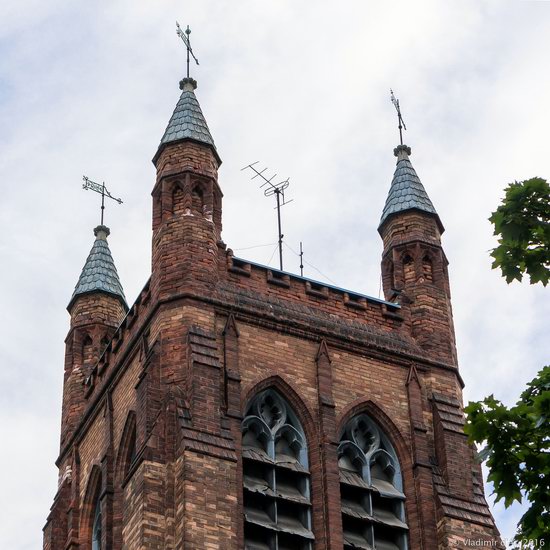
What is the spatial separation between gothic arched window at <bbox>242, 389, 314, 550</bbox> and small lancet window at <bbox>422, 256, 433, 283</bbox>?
5.54m

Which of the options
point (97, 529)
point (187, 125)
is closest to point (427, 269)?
point (187, 125)

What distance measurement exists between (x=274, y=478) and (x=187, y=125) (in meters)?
8.84

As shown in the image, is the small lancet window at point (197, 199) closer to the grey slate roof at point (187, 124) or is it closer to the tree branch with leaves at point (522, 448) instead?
the grey slate roof at point (187, 124)

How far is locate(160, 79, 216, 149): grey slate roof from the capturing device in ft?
118

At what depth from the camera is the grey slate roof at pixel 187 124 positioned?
118ft

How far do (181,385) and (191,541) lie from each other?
3778 millimetres

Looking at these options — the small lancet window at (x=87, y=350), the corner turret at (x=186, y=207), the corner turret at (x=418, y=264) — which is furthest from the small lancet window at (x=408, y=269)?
the small lancet window at (x=87, y=350)

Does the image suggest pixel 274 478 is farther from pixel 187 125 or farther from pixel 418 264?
pixel 187 125

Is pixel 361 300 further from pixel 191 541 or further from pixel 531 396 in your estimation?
pixel 531 396

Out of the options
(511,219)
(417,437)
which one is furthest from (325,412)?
(511,219)

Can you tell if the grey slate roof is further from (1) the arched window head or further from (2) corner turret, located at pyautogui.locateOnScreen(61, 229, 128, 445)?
(1) the arched window head

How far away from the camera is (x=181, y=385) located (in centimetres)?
3147

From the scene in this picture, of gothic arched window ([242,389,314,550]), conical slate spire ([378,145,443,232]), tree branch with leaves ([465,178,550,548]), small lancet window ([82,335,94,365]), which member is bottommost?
tree branch with leaves ([465,178,550,548])

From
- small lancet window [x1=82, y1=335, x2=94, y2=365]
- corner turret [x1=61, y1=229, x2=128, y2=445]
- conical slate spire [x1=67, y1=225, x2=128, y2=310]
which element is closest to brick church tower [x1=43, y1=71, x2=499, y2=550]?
corner turret [x1=61, y1=229, x2=128, y2=445]
